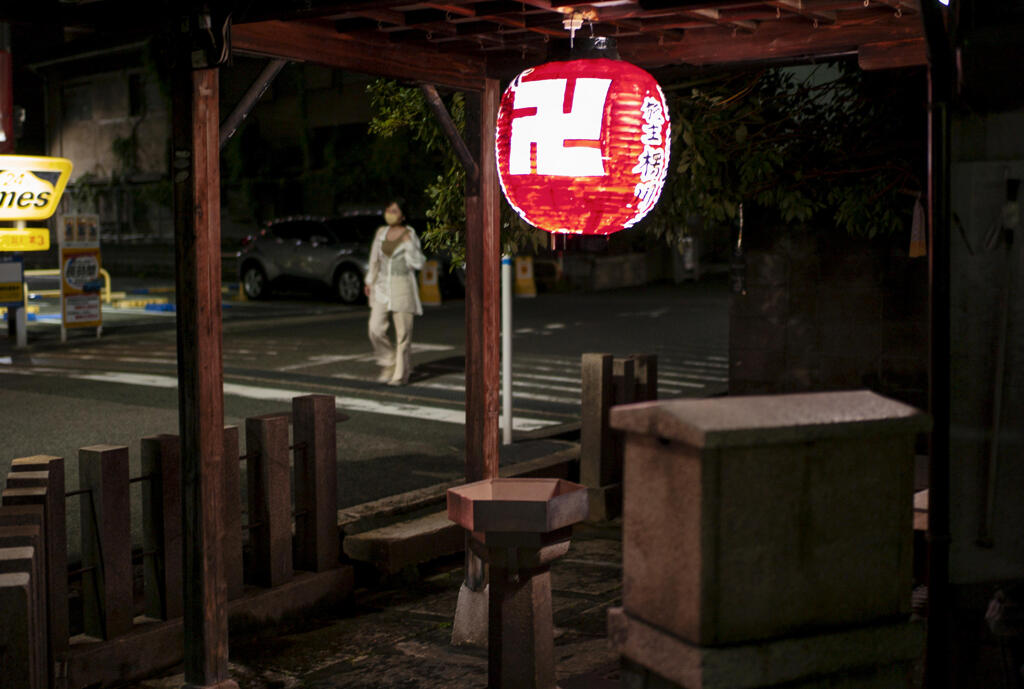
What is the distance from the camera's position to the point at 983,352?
4.20 metres

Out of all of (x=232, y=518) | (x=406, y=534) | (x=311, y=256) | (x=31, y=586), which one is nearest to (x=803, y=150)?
(x=406, y=534)

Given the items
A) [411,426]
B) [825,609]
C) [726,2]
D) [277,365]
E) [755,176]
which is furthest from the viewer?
[277,365]

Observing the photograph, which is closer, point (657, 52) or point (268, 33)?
point (268, 33)

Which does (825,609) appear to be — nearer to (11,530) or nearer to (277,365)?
(11,530)

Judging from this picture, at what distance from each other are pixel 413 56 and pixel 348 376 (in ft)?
27.5

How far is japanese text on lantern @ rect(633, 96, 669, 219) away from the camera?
5.21 m

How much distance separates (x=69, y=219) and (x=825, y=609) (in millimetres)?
16837

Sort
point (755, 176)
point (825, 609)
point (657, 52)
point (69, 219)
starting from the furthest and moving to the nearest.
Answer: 1. point (69, 219)
2. point (755, 176)
3. point (657, 52)
4. point (825, 609)

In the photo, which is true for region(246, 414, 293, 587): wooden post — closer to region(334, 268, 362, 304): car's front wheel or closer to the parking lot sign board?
the parking lot sign board

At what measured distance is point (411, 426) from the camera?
10703mm

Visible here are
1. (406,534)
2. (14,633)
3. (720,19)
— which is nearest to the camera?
(14,633)

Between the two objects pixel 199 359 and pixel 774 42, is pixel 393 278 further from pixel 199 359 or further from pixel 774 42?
pixel 199 359

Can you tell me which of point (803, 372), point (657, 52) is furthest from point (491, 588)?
point (803, 372)

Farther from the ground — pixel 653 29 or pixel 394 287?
pixel 653 29
